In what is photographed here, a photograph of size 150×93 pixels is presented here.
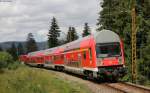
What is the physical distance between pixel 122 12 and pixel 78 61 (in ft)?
58.4

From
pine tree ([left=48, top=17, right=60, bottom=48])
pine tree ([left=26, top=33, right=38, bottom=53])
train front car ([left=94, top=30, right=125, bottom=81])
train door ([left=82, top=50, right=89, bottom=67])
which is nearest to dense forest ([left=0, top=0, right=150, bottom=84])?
train door ([left=82, top=50, right=89, bottom=67])

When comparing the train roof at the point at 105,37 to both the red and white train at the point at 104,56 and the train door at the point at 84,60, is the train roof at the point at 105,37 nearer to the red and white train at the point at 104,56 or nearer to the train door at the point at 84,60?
the red and white train at the point at 104,56

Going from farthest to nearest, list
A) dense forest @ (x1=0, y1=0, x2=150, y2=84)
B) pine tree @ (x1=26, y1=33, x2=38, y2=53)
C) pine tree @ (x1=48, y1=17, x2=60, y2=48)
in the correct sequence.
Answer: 1. pine tree @ (x1=26, y1=33, x2=38, y2=53)
2. pine tree @ (x1=48, y1=17, x2=60, y2=48)
3. dense forest @ (x1=0, y1=0, x2=150, y2=84)

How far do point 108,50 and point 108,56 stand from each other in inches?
17.9

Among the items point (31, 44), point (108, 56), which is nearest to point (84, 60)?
point (108, 56)

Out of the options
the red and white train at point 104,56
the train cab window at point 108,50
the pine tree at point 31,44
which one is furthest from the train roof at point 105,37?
the pine tree at point 31,44

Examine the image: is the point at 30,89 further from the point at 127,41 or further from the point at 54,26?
the point at 54,26

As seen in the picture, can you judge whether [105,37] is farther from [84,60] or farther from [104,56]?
[84,60]

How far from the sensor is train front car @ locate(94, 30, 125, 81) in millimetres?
26547

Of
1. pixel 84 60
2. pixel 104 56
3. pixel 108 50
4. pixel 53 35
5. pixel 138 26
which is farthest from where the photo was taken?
pixel 53 35

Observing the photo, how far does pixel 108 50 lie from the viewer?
Result: 2706 cm

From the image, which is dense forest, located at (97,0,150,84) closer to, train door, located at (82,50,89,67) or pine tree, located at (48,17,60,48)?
train door, located at (82,50,89,67)

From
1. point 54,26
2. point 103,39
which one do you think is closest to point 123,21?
point 103,39

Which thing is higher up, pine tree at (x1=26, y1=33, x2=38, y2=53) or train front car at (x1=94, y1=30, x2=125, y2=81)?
pine tree at (x1=26, y1=33, x2=38, y2=53)
